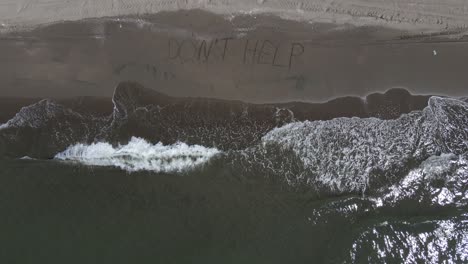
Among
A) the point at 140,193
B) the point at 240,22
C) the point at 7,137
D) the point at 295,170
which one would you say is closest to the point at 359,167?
the point at 295,170

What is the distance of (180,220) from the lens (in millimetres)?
6004

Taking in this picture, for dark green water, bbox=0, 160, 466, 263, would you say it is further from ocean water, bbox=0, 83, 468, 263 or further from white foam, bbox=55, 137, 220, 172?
white foam, bbox=55, 137, 220, 172

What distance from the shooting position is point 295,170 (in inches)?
239

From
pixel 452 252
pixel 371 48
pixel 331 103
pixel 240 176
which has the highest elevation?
pixel 371 48

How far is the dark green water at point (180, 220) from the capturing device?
5.88 m

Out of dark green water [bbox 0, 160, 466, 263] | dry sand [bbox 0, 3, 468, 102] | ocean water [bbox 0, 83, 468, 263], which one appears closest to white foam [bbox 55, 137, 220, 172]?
ocean water [bbox 0, 83, 468, 263]

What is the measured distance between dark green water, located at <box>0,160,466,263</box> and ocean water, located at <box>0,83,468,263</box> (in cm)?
1

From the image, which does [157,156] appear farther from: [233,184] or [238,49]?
[238,49]

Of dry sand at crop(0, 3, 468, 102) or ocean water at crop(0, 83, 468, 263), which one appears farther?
ocean water at crop(0, 83, 468, 263)

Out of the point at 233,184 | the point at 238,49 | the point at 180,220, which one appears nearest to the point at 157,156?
the point at 180,220

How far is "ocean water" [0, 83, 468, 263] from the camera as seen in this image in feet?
19.3

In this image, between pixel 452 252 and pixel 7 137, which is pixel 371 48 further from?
pixel 7 137

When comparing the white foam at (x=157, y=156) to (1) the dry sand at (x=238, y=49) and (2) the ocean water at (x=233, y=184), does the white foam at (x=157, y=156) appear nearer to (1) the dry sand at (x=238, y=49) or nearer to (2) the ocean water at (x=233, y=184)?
(2) the ocean water at (x=233, y=184)

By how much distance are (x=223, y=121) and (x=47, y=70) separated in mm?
2509
